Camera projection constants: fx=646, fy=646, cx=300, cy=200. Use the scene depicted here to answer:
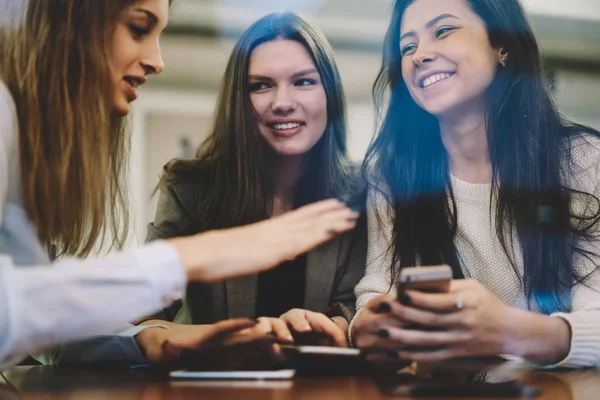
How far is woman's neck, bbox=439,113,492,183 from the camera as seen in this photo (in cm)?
125

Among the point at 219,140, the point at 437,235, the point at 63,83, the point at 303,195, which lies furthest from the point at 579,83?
the point at 63,83

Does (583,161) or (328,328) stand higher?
(583,161)

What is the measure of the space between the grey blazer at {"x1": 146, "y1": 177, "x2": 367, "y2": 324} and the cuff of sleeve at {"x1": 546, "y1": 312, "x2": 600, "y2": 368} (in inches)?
14.9

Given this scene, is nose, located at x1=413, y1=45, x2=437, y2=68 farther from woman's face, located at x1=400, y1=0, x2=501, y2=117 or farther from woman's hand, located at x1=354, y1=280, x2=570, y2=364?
woman's hand, located at x1=354, y1=280, x2=570, y2=364

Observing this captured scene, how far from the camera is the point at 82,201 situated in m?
1.06

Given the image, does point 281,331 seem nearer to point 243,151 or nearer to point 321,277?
point 321,277

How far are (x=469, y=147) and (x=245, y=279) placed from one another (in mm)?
503

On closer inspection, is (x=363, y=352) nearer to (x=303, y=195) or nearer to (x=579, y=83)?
(x=303, y=195)

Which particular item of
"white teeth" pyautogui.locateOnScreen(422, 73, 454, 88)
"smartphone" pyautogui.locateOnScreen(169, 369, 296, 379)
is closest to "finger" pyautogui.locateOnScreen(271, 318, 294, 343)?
"smartphone" pyautogui.locateOnScreen(169, 369, 296, 379)

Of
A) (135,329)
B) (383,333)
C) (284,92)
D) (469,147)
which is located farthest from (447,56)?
(135,329)

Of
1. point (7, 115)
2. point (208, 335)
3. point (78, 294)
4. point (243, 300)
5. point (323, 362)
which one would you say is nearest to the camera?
point (78, 294)

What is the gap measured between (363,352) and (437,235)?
0.95 feet

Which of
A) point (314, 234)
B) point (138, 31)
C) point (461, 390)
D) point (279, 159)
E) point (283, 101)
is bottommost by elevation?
point (461, 390)

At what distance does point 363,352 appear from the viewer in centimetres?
104
